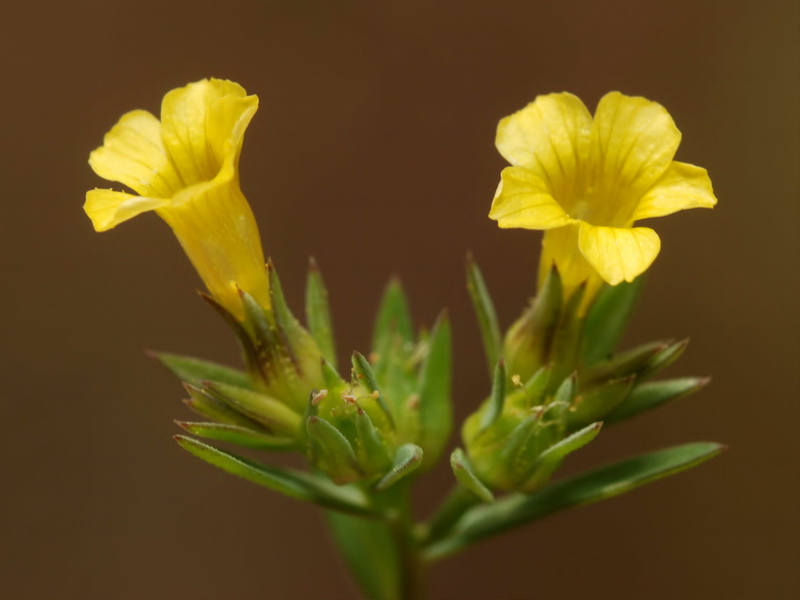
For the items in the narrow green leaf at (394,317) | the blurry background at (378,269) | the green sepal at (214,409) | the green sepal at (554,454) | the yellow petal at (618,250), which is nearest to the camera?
the yellow petal at (618,250)

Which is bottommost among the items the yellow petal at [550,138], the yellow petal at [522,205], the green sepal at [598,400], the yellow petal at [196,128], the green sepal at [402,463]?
the green sepal at [598,400]

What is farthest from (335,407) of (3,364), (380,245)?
(3,364)

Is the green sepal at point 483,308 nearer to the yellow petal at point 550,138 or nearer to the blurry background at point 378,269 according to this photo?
the yellow petal at point 550,138

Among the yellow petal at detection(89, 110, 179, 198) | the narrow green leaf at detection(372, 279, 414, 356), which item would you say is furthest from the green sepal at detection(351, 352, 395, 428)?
the yellow petal at detection(89, 110, 179, 198)

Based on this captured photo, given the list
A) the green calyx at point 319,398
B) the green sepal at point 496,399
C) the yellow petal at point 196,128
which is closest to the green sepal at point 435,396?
the green calyx at point 319,398

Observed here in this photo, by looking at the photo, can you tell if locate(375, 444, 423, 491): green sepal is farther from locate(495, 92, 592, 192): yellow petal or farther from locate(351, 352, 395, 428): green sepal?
locate(495, 92, 592, 192): yellow petal

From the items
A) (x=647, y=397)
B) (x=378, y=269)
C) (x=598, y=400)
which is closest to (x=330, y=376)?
(x=598, y=400)

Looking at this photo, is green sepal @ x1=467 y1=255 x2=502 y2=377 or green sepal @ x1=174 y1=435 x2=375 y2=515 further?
green sepal @ x1=467 y1=255 x2=502 y2=377

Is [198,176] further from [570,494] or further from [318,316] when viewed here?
[570,494]
